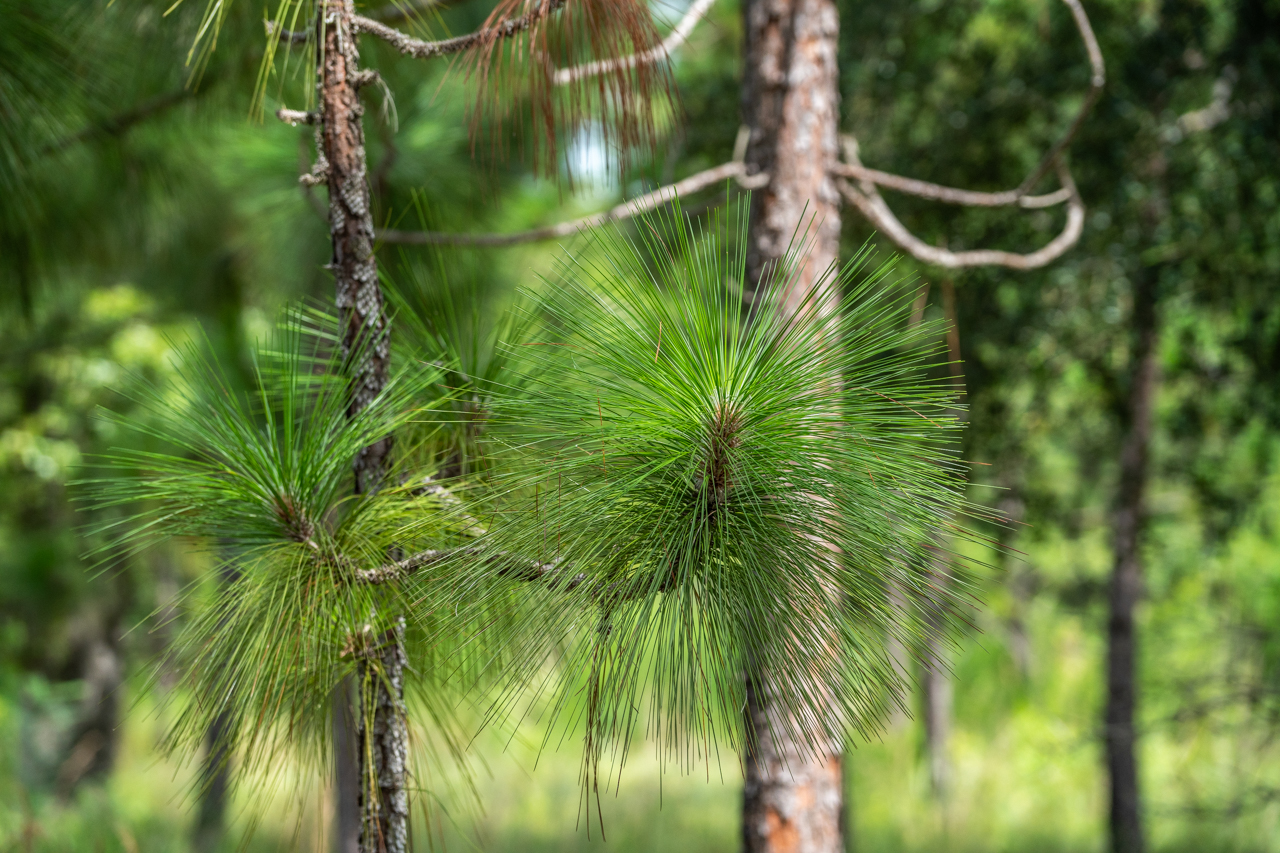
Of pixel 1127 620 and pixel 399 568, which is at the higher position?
pixel 399 568

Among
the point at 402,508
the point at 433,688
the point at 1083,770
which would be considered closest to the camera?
the point at 402,508

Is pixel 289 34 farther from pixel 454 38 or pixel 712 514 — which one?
pixel 712 514

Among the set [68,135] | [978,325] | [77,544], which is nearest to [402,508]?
[68,135]

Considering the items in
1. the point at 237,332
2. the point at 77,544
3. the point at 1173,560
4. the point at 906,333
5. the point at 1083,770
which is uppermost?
the point at 237,332

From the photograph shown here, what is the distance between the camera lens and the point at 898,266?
370 centimetres

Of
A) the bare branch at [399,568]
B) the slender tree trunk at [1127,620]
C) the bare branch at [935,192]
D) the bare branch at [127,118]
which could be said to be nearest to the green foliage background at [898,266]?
the bare branch at [127,118]

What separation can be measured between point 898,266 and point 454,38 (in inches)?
114

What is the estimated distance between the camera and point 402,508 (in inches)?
46.5

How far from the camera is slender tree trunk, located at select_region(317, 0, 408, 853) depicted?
119 centimetres

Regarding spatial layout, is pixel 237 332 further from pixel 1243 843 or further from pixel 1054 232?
pixel 1243 843

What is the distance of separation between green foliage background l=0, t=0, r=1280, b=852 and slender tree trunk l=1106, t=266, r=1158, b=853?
13 cm

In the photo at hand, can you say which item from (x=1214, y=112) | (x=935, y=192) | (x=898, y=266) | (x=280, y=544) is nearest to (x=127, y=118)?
(x=280, y=544)

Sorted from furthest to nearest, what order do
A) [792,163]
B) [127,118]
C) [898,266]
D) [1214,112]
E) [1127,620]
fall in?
[1127,620] → [898,266] → [1214,112] → [127,118] → [792,163]

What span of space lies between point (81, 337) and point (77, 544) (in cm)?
191
